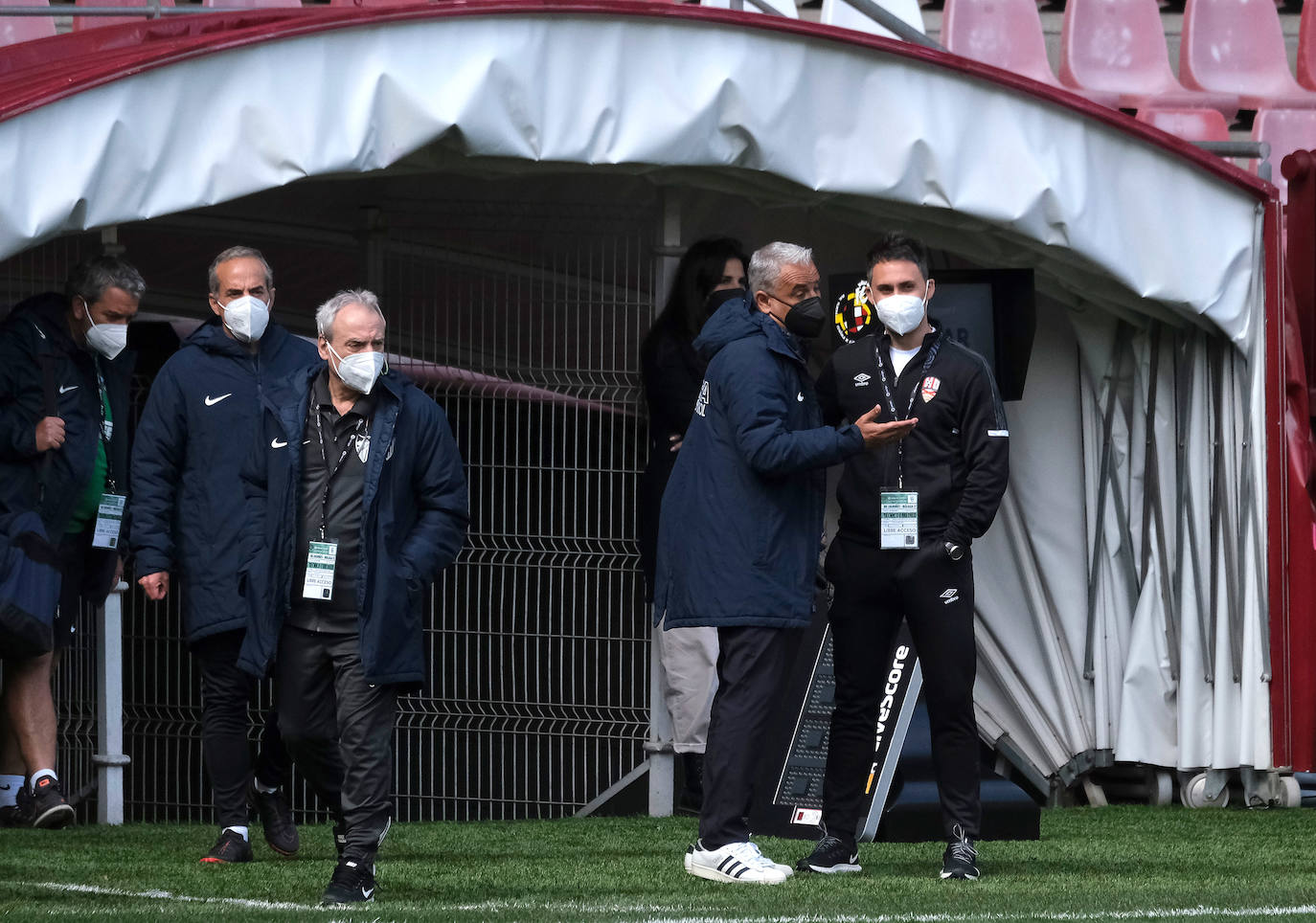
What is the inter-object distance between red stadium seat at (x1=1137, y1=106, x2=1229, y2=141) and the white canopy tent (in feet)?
12.8

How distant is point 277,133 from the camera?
6387 millimetres

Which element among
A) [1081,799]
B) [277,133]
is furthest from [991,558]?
[277,133]

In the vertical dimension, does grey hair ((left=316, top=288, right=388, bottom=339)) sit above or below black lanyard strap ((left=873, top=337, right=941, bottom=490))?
above

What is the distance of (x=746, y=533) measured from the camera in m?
5.18

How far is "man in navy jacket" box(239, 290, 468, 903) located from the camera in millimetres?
4797

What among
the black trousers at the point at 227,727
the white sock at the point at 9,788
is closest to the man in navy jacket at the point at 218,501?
the black trousers at the point at 227,727

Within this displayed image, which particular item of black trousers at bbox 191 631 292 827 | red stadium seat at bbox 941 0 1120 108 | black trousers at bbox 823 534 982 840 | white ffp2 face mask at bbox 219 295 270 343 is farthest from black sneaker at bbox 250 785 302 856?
red stadium seat at bbox 941 0 1120 108

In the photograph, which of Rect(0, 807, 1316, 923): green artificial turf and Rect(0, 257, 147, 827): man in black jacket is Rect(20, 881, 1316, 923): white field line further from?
Rect(0, 257, 147, 827): man in black jacket

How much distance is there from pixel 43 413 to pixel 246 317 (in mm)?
957

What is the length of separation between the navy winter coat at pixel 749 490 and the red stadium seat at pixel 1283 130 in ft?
22.1

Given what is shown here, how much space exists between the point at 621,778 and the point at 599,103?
2.49 meters

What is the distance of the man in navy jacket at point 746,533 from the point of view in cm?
515

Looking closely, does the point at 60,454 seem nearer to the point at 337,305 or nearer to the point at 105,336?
the point at 105,336

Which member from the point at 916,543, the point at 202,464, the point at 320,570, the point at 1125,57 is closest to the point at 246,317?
the point at 202,464
